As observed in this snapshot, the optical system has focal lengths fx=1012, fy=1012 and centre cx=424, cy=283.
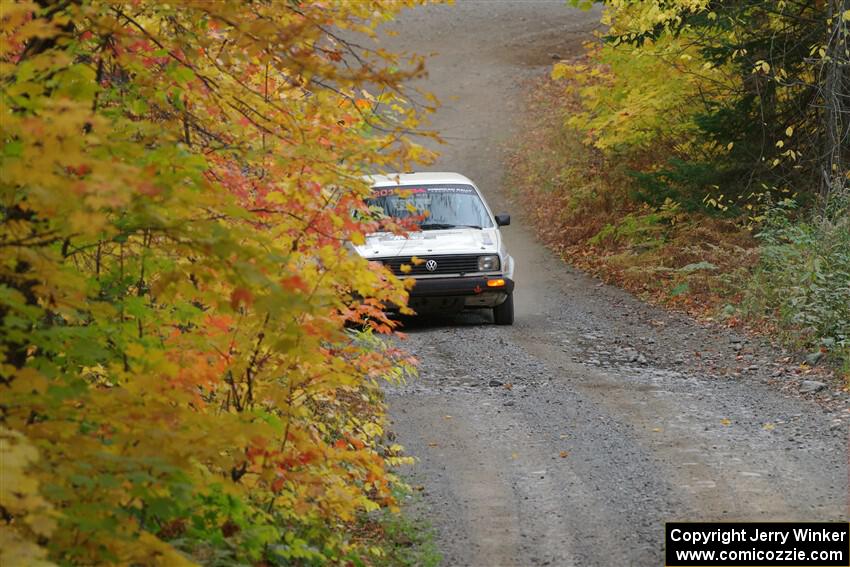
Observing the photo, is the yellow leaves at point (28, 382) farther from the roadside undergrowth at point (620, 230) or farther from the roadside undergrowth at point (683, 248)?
the roadside undergrowth at point (620, 230)

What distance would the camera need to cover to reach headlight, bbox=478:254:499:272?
12.8 metres

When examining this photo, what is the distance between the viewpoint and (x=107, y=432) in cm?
425

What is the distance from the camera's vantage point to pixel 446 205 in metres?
13.9

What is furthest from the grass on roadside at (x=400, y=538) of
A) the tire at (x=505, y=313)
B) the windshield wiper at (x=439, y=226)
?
A: the windshield wiper at (x=439, y=226)

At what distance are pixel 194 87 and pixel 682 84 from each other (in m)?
13.5

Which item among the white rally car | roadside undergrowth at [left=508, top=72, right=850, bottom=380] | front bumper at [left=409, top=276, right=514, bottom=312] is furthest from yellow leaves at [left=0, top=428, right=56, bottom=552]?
front bumper at [left=409, top=276, right=514, bottom=312]

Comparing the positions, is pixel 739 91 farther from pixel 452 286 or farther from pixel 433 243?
pixel 452 286

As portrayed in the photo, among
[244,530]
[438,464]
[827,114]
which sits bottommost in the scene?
[438,464]

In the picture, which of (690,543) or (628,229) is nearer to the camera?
(690,543)

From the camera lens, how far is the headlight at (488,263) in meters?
12.8

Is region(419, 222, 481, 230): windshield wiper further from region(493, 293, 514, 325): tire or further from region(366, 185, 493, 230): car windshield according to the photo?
region(493, 293, 514, 325): tire

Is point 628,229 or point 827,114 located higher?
point 827,114

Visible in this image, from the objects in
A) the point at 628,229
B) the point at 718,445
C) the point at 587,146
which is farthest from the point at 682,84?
the point at 718,445

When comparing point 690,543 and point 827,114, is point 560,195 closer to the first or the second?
point 827,114
